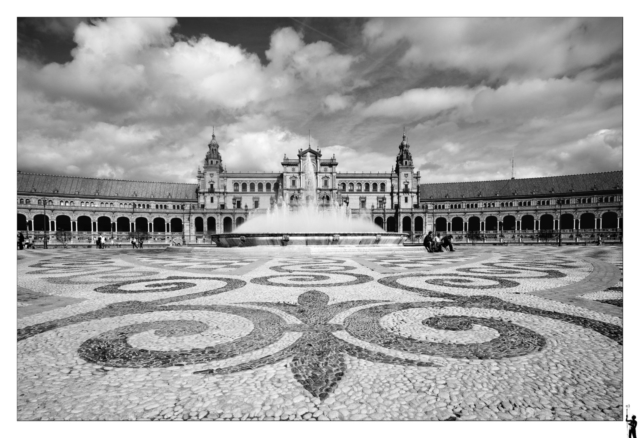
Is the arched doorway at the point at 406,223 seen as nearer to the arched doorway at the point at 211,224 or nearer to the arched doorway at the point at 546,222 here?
the arched doorway at the point at 546,222

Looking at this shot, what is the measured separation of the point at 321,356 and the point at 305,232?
16076mm

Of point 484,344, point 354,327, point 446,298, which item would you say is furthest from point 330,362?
point 446,298

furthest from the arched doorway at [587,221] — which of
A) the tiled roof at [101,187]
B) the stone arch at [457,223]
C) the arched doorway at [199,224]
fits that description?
the tiled roof at [101,187]

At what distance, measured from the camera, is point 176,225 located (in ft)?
261

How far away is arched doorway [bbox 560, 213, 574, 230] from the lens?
231ft

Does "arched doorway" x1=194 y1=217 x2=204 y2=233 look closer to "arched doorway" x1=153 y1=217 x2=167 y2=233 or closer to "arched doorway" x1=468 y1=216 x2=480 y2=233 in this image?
"arched doorway" x1=153 y1=217 x2=167 y2=233

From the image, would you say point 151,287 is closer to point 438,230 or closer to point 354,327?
point 354,327

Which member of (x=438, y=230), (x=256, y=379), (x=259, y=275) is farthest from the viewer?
(x=438, y=230)

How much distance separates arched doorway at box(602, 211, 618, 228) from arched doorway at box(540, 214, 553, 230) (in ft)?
29.1

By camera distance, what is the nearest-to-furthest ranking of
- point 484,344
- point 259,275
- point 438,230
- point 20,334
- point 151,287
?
point 484,344 < point 20,334 < point 151,287 < point 259,275 < point 438,230

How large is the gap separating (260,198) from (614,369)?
274 ft

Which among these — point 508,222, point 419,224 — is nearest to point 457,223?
point 419,224

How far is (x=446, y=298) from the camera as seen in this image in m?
5.42
